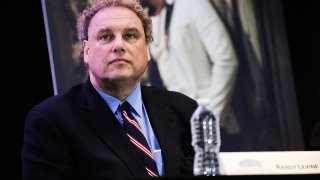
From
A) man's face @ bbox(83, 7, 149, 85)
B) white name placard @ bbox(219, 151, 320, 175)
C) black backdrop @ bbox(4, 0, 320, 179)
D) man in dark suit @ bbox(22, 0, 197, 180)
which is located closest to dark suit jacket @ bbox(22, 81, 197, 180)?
man in dark suit @ bbox(22, 0, 197, 180)

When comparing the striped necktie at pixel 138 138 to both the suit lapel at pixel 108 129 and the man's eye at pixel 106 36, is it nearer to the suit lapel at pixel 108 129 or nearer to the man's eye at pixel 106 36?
the suit lapel at pixel 108 129

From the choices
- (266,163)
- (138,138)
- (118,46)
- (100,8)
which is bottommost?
(266,163)

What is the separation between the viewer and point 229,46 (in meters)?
4.63

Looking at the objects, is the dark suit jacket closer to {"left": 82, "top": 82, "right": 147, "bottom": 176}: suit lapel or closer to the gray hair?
{"left": 82, "top": 82, "right": 147, "bottom": 176}: suit lapel

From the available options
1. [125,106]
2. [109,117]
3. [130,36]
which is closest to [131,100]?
[125,106]

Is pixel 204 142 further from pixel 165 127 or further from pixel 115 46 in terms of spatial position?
pixel 115 46

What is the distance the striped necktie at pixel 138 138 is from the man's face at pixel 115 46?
15cm

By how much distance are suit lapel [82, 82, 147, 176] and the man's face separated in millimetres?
118

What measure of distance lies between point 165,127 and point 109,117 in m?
0.27

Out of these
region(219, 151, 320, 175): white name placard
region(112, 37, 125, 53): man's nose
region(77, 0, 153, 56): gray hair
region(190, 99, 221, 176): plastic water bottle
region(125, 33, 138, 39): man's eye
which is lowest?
region(219, 151, 320, 175): white name placard

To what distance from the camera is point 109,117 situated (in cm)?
253

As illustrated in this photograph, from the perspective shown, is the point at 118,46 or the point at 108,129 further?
the point at 118,46

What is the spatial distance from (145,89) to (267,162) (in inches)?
32.6

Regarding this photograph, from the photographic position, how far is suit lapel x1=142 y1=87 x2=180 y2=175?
2.51 m
